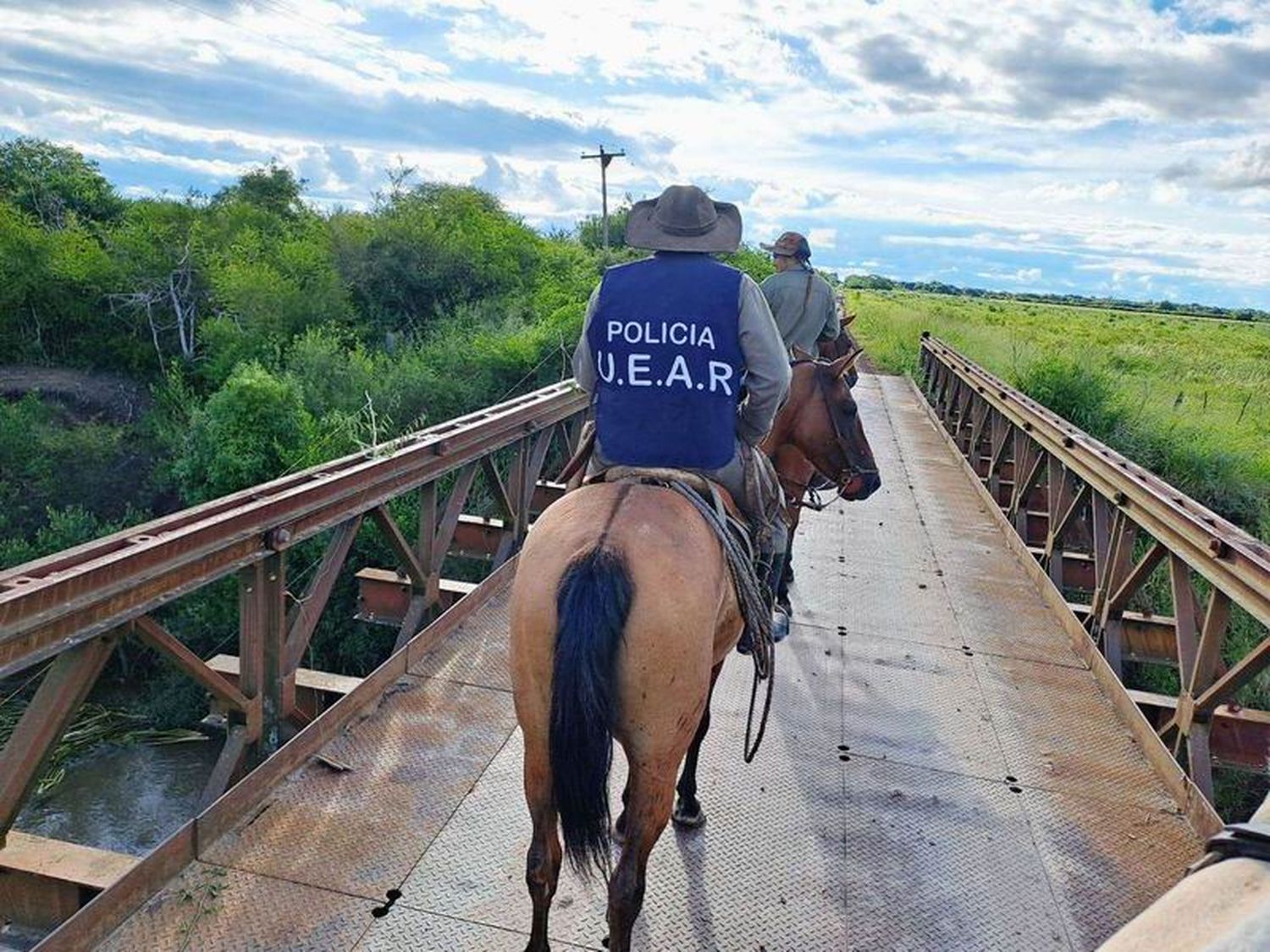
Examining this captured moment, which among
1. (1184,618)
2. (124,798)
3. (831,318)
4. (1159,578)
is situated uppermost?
(831,318)

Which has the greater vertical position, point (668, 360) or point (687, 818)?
point (668, 360)

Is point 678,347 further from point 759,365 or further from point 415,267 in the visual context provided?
point 415,267

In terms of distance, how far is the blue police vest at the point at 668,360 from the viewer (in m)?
2.81

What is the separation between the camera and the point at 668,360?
2.82m

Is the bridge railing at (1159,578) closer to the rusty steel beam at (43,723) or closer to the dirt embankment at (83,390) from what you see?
the rusty steel beam at (43,723)

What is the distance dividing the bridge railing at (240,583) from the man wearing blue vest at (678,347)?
4.33 ft

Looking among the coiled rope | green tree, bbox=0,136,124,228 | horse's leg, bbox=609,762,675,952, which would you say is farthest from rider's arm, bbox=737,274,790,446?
green tree, bbox=0,136,124,228

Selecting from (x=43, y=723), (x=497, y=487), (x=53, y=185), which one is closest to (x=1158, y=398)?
(x=497, y=487)

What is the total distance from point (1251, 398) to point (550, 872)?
850 inches

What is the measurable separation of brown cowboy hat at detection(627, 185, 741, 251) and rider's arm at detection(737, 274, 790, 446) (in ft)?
0.62

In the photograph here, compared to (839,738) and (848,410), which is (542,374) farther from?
(839,738)

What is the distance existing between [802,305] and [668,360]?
3.16 meters

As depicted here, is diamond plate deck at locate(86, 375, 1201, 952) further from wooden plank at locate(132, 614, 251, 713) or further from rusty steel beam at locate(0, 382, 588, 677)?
rusty steel beam at locate(0, 382, 588, 677)

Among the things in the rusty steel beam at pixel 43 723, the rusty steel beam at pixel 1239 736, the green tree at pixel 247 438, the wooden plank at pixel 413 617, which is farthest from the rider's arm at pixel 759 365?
the green tree at pixel 247 438
